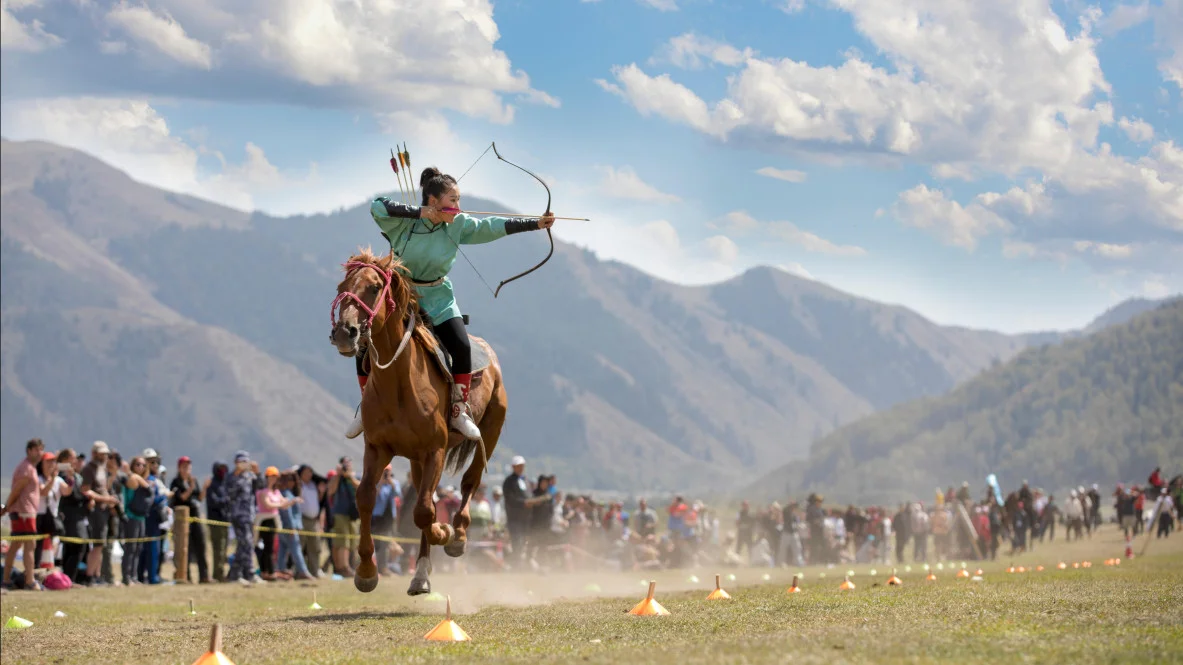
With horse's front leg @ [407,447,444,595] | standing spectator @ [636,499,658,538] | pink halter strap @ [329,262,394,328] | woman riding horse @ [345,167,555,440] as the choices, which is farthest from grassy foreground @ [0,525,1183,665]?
standing spectator @ [636,499,658,538]

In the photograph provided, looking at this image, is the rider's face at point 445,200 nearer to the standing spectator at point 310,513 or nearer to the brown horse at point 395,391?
the brown horse at point 395,391

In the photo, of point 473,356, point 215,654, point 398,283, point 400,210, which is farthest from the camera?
point 473,356

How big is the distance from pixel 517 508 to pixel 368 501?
63.1ft

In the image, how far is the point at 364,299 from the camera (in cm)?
1338

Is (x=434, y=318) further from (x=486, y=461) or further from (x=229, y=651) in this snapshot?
(x=229, y=651)

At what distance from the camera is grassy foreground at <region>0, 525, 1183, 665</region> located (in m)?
9.59

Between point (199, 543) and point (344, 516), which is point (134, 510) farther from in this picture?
point (344, 516)

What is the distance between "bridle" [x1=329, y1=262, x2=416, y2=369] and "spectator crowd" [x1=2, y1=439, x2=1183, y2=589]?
424 inches

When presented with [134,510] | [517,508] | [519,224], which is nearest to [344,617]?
[519,224]

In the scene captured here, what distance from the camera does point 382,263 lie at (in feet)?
45.9

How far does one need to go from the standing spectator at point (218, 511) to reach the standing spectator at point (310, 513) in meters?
2.16

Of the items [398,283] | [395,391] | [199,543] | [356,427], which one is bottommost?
[199,543]

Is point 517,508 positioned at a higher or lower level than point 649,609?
higher

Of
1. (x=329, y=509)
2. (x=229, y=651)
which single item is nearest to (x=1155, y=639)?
(x=229, y=651)
